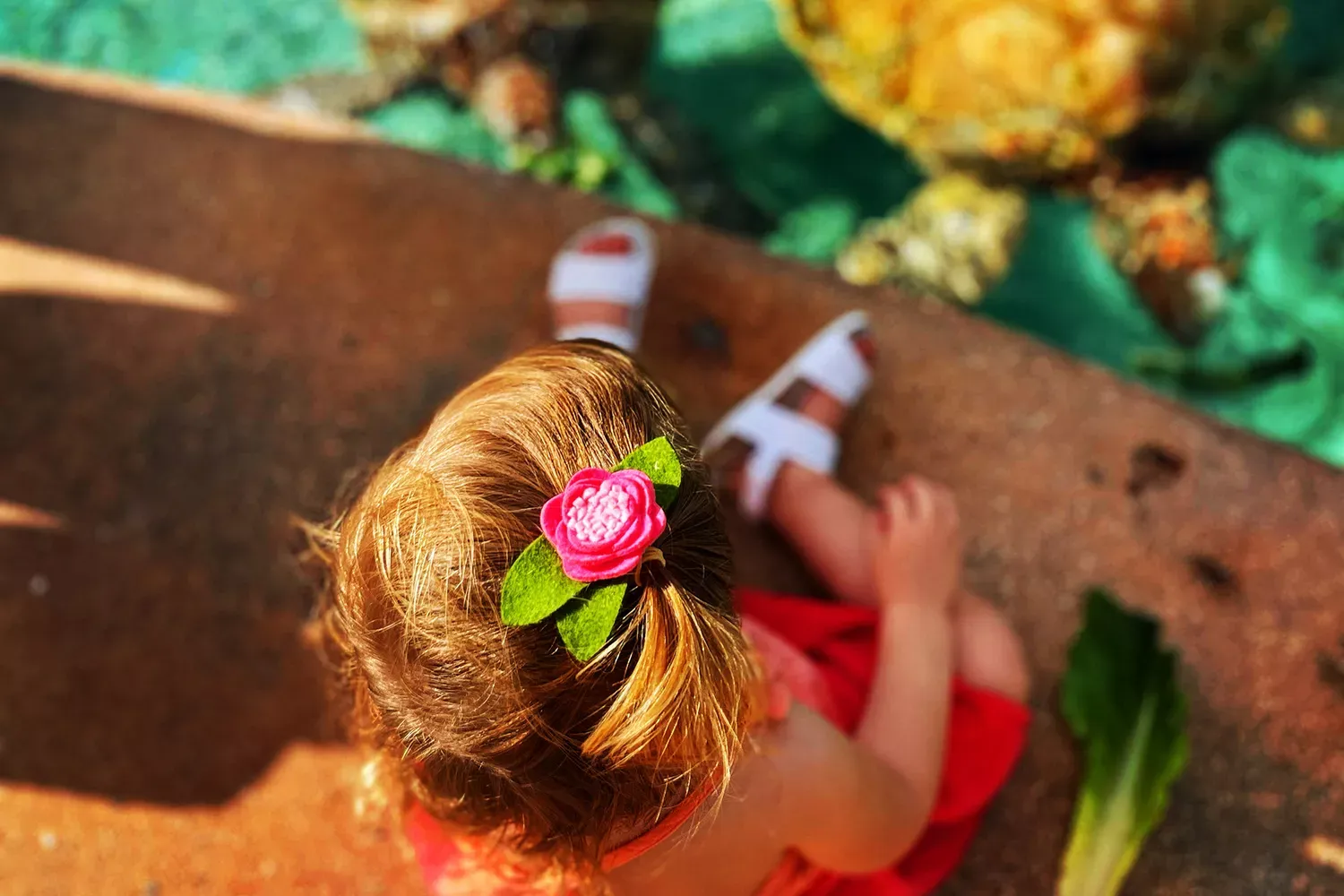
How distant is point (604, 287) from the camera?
1.99 meters

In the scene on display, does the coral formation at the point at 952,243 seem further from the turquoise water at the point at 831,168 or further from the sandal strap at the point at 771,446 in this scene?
the sandal strap at the point at 771,446

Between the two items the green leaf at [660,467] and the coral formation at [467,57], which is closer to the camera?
the green leaf at [660,467]

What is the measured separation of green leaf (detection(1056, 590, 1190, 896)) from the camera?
163cm

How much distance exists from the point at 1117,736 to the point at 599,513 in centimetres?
132

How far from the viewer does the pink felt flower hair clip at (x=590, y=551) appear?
792mm

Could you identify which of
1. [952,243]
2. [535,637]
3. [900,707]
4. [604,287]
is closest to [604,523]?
[535,637]

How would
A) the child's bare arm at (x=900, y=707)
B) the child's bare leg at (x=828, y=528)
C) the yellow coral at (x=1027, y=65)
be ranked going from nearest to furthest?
the child's bare arm at (x=900, y=707)
the child's bare leg at (x=828, y=528)
the yellow coral at (x=1027, y=65)

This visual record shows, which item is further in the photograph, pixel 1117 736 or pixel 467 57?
pixel 467 57

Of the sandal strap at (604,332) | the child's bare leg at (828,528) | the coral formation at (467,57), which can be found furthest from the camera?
the coral formation at (467,57)

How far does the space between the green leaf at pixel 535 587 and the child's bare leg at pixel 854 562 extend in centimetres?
104

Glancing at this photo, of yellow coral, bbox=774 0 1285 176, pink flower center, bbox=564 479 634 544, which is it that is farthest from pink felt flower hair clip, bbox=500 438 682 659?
yellow coral, bbox=774 0 1285 176

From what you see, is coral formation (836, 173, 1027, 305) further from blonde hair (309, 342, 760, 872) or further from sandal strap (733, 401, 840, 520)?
blonde hair (309, 342, 760, 872)

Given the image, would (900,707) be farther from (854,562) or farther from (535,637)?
(535,637)

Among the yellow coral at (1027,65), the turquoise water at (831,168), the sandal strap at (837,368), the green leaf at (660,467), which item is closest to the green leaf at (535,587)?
the green leaf at (660,467)
